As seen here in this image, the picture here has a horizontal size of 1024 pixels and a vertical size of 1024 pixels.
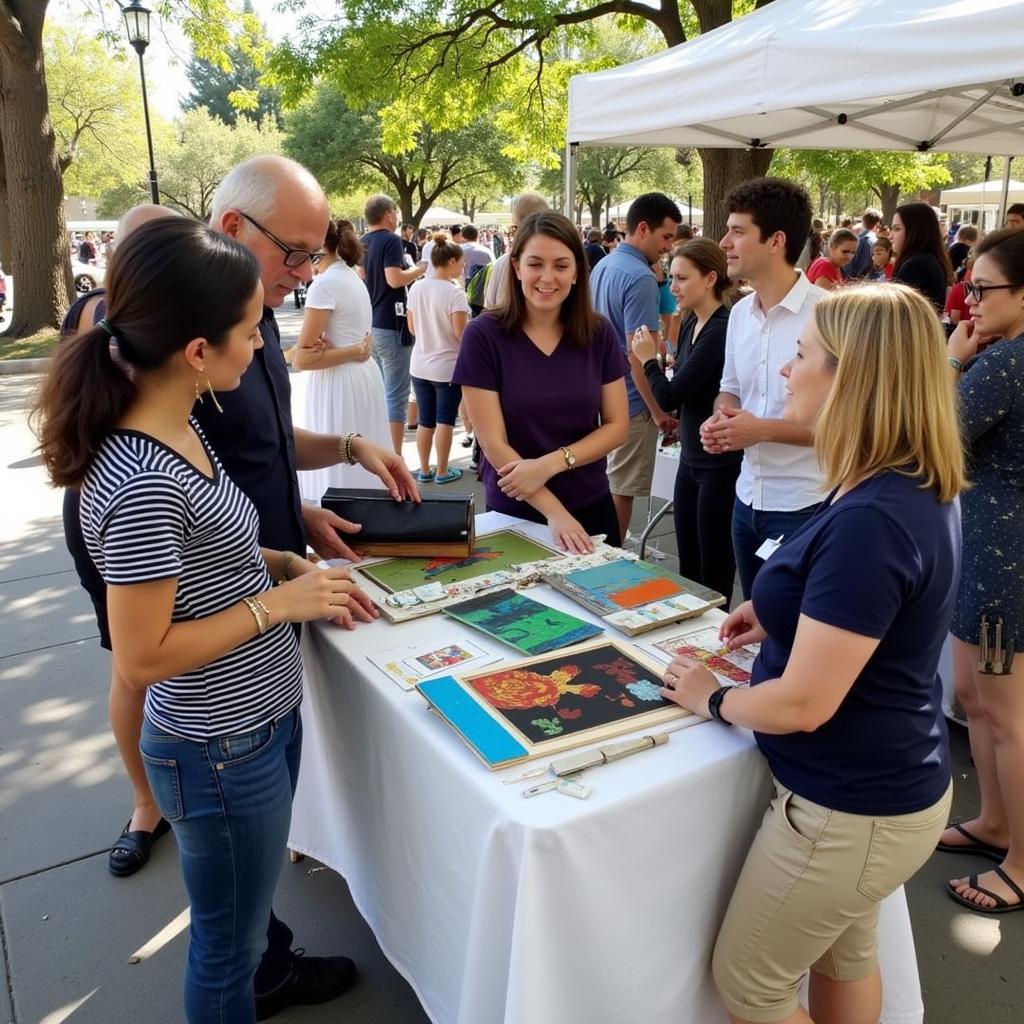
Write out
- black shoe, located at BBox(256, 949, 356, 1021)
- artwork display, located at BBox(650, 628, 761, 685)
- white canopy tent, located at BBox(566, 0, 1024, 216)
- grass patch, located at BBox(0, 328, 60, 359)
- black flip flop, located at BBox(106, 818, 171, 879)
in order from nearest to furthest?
artwork display, located at BBox(650, 628, 761, 685)
black shoe, located at BBox(256, 949, 356, 1021)
black flip flop, located at BBox(106, 818, 171, 879)
white canopy tent, located at BBox(566, 0, 1024, 216)
grass patch, located at BBox(0, 328, 60, 359)

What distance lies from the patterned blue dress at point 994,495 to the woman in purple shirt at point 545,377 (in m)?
0.98

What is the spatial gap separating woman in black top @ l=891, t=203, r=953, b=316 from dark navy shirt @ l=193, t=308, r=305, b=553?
17.2 ft

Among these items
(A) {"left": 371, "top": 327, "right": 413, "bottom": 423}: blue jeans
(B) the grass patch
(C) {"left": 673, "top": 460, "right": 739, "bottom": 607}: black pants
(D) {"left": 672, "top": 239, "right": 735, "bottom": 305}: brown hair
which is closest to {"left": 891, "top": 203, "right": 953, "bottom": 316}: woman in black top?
(D) {"left": 672, "top": 239, "right": 735, "bottom": 305}: brown hair

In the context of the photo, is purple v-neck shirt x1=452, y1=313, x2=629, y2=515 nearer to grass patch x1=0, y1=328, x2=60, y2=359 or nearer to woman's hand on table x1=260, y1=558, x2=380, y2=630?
woman's hand on table x1=260, y1=558, x2=380, y2=630

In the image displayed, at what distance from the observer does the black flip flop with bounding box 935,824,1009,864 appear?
2.58 meters

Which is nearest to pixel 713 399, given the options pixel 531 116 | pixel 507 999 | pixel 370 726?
pixel 370 726

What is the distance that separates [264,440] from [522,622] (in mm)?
700

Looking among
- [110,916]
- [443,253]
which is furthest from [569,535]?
[443,253]

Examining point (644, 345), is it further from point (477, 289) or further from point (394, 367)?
point (477, 289)

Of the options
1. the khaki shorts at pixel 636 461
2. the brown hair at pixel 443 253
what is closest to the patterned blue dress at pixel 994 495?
the khaki shorts at pixel 636 461

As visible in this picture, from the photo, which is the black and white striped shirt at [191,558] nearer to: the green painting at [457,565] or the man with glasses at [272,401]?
the man with glasses at [272,401]

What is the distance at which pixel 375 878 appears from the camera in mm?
1873

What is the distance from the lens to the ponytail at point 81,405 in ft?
4.03

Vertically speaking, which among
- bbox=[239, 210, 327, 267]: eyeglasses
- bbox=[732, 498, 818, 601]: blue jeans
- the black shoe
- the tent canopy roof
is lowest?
the black shoe
